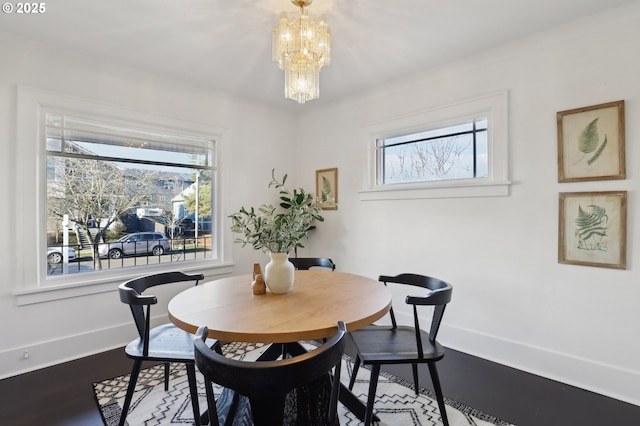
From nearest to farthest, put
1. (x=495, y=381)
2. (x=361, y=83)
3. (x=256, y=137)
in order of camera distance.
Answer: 1. (x=495, y=381)
2. (x=361, y=83)
3. (x=256, y=137)

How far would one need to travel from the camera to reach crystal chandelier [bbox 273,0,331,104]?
1.93 meters

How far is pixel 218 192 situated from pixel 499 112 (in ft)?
9.54

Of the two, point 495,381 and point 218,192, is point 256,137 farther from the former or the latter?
point 495,381

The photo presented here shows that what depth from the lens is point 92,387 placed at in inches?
89.9

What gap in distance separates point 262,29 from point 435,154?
6.35 ft

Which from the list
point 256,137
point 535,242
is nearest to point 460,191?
point 535,242

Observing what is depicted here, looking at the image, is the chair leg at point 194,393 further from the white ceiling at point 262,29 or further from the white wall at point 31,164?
the white ceiling at point 262,29

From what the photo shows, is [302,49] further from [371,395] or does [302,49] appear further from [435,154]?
[371,395]

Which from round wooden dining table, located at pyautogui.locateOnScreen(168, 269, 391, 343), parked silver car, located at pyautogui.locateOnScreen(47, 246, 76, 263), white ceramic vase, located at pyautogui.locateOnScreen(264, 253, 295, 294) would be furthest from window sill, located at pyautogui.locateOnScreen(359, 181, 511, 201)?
parked silver car, located at pyautogui.locateOnScreen(47, 246, 76, 263)

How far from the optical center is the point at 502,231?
2672 millimetres

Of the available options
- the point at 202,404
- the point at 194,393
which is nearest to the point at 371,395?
the point at 194,393

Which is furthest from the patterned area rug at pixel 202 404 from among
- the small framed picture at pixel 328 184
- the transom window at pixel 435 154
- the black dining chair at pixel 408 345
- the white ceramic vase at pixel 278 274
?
the small framed picture at pixel 328 184

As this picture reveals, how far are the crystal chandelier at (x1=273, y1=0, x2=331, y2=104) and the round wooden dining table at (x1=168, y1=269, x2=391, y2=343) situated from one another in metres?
1.30

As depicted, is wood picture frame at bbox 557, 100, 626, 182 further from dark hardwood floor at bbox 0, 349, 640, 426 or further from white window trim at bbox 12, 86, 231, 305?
white window trim at bbox 12, 86, 231, 305
